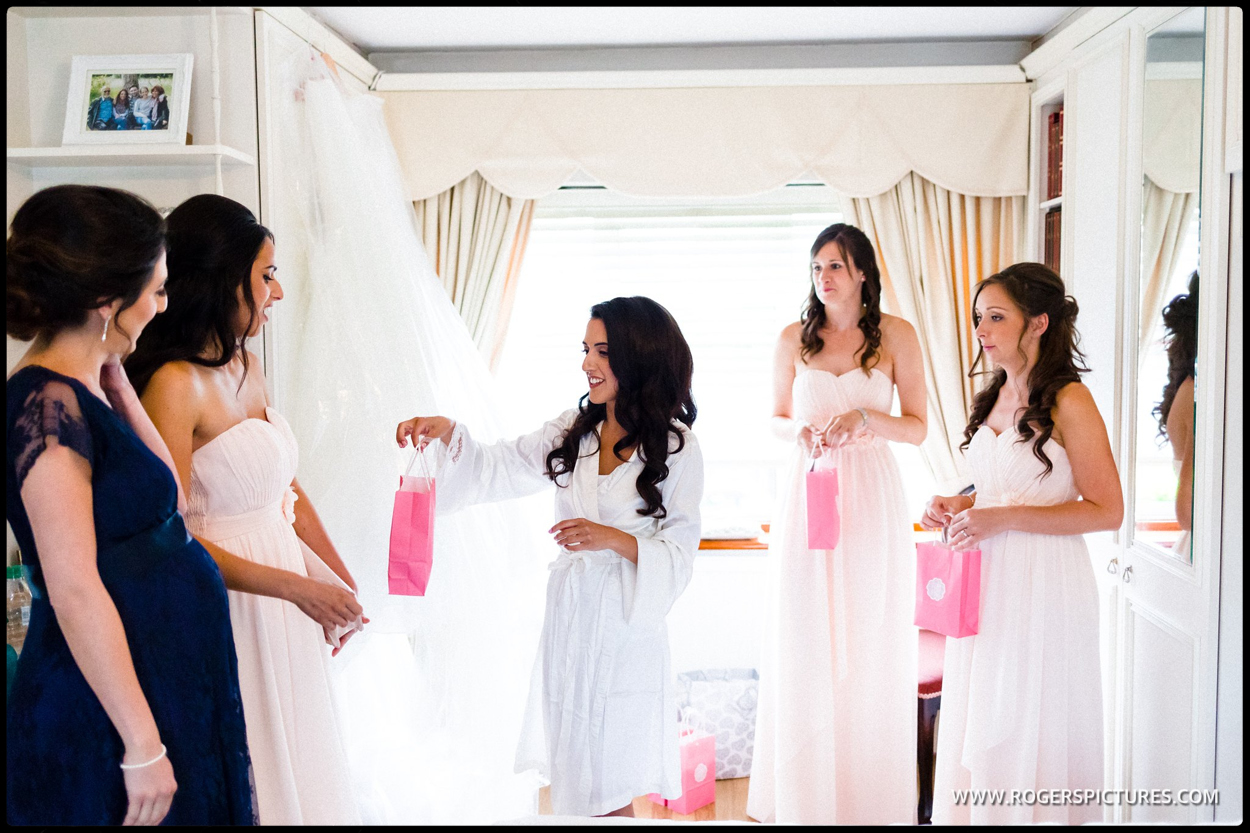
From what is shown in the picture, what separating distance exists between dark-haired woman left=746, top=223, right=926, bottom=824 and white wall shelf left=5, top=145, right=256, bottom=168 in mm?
1700

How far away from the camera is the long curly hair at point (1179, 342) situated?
1.99 m

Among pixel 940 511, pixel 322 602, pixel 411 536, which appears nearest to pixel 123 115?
pixel 411 536

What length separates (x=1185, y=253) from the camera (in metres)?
2.05

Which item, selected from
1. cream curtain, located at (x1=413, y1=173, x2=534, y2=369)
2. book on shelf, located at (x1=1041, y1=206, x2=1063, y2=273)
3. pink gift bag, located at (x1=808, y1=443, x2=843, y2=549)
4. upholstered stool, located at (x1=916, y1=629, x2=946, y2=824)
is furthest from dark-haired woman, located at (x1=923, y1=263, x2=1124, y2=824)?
cream curtain, located at (x1=413, y1=173, x2=534, y2=369)

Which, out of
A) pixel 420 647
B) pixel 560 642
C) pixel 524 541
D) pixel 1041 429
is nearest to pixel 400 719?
pixel 420 647

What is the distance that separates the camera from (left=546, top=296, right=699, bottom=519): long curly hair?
2.05 metres

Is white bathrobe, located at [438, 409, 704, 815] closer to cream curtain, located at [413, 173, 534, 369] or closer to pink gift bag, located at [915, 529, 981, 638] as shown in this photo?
pink gift bag, located at [915, 529, 981, 638]

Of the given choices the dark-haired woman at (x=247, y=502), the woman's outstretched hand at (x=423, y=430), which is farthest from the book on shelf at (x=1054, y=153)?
the dark-haired woman at (x=247, y=502)

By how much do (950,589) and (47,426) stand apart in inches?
70.7

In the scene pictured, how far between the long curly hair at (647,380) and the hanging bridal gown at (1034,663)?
787 mm

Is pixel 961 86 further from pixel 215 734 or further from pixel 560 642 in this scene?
pixel 215 734

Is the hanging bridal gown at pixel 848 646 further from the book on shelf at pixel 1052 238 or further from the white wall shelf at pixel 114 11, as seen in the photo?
the white wall shelf at pixel 114 11

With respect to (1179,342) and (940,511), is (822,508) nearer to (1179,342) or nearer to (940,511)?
(940,511)

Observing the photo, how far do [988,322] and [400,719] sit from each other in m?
2.00
